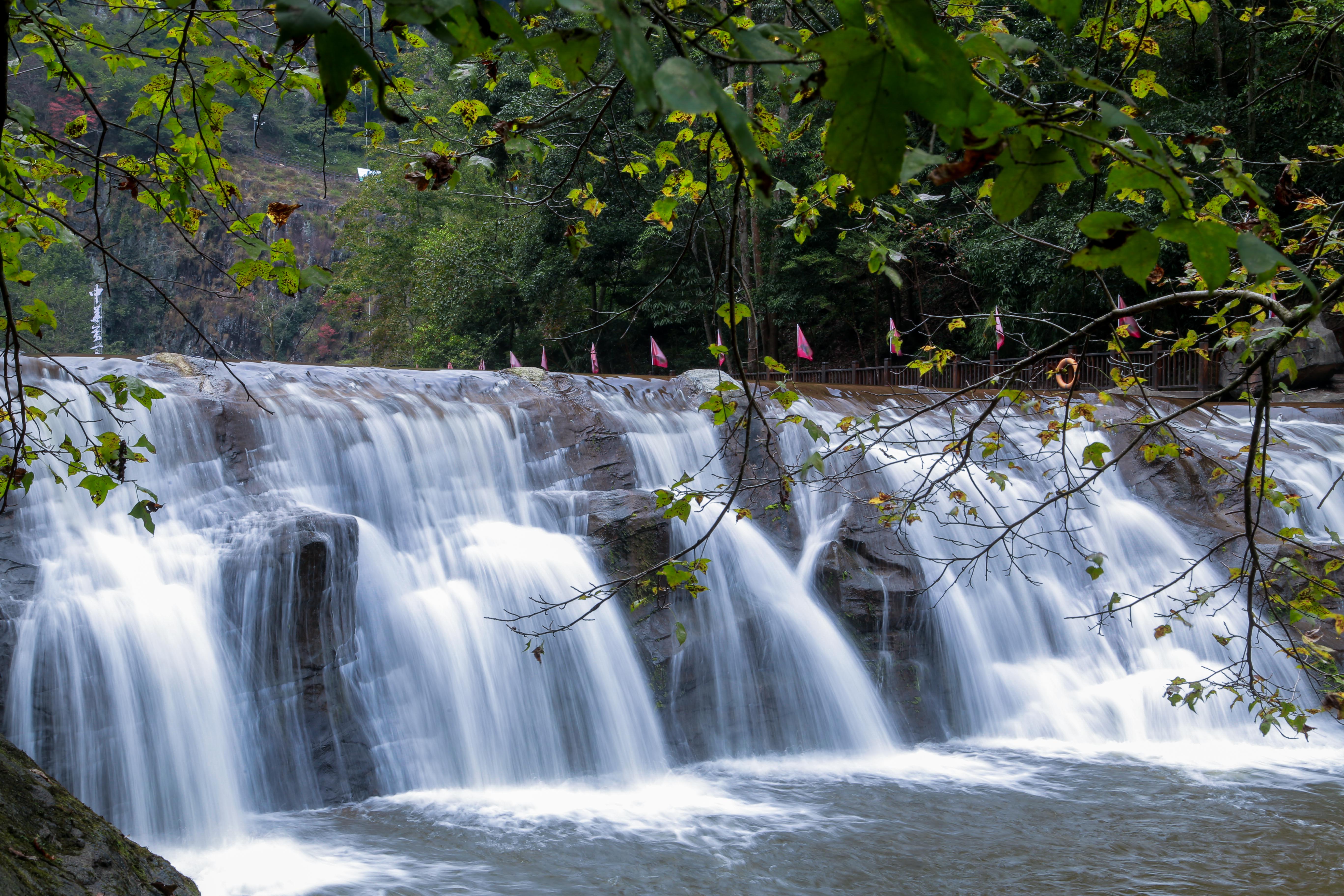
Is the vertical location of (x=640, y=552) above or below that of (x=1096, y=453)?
above

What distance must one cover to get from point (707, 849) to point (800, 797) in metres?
1.30

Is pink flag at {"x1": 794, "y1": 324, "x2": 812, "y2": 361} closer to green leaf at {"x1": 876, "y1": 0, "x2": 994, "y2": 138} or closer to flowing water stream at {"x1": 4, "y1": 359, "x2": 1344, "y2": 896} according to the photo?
flowing water stream at {"x1": 4, "y1": 359, "x2": 1344, "y2": 896}

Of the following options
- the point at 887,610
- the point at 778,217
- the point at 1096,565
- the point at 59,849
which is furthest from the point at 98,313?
the point at 1096,565

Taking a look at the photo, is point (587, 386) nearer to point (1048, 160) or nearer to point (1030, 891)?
point (1030, 891)

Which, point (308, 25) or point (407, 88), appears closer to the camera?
point (308, 25)

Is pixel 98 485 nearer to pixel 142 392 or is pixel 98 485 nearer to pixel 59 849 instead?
pixel 142 392

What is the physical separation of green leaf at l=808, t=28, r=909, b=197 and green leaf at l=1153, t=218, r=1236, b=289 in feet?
1.28

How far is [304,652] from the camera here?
23.1 ft

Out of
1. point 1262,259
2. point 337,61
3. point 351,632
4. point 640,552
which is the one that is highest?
point 640,552

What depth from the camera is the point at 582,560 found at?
341 inches

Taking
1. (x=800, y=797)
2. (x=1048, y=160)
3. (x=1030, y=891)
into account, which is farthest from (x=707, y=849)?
(x=1048, y=160)

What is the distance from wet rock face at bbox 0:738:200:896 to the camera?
226 cm

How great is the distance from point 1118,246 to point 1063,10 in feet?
1.03

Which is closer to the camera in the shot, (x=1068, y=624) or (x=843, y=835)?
(x=843, y=835)
